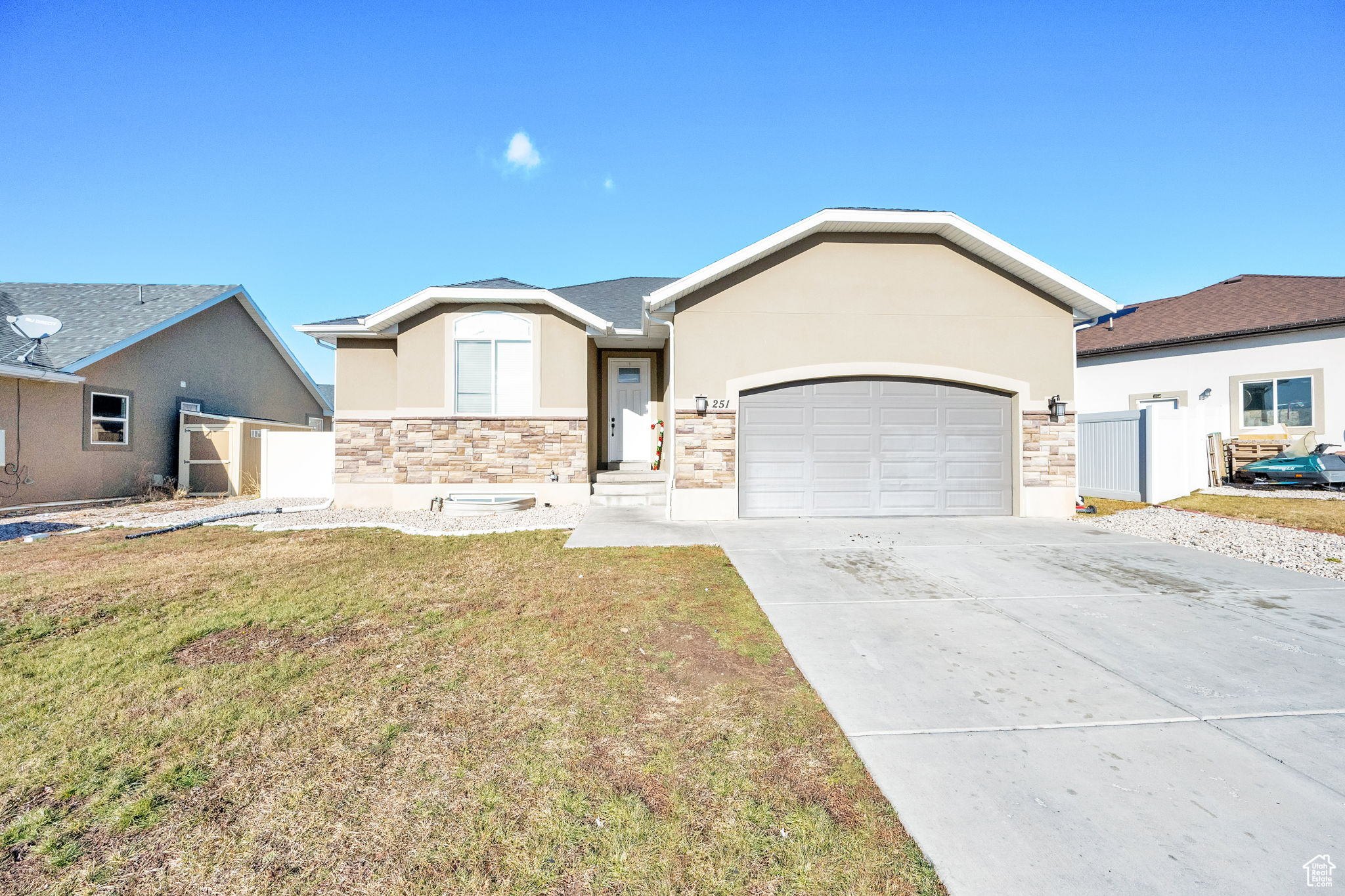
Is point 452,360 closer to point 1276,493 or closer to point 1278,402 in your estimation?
point 1276,493

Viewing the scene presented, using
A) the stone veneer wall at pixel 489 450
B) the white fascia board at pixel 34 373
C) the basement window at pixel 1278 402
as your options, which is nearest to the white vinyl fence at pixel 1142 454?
the basement window at pixel 1278 402

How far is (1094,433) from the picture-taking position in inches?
511

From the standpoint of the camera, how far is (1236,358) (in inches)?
619

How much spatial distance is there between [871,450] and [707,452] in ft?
9.68

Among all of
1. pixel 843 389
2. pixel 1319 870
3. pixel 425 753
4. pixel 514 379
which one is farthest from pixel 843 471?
pixel 425 753

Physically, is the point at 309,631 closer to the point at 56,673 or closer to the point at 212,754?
the point at 56,673

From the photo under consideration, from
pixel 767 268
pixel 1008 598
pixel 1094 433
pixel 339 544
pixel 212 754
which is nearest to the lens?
pixel 212 754

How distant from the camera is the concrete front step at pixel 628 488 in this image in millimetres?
11844

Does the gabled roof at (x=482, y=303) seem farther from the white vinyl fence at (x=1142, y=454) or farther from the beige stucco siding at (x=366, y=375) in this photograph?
the white vinyl fence at (x=1142, y=454)

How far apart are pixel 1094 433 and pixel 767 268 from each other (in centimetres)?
899

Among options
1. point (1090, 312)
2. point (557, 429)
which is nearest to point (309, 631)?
point (557, 429)

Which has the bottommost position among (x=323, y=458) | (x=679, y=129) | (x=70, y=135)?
(x=323, y=458)

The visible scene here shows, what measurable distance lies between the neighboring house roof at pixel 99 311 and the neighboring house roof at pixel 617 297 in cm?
1029

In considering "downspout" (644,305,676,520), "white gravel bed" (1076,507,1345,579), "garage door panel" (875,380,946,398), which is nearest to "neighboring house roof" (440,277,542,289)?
"downspout" (644,305,676,520)
